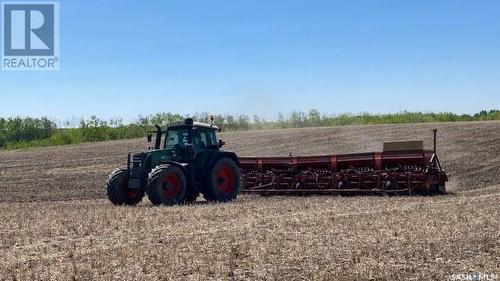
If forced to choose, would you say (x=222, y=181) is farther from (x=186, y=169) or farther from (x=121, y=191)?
(x=121, y=191)

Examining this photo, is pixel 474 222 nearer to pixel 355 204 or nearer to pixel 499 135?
pixel 355 204

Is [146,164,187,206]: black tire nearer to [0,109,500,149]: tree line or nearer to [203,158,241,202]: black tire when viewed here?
[203,158,241,202]: black tire

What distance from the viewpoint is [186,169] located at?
16.2 meters

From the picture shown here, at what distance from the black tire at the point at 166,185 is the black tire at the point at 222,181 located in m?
0.97

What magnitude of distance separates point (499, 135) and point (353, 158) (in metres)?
13.8

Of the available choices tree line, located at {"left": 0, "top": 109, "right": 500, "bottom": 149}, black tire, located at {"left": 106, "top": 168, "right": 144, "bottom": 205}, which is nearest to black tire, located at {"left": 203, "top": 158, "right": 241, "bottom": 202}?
black tire, located at {"left": 106, "top": 168, "right": 144, "bottom": 205}

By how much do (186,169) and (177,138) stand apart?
1122 mm

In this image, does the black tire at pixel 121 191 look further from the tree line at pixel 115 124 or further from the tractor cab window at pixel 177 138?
the tree line at pixel 115 124

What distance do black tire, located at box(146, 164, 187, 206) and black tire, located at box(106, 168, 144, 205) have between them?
118 centimetres

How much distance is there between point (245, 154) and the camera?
3334 centimetres

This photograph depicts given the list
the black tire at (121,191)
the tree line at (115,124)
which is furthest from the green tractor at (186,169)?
the tree line at (115,124)

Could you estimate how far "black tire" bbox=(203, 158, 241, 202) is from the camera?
16641 millimetres

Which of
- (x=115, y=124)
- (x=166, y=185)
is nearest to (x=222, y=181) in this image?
(x=166, y=185)

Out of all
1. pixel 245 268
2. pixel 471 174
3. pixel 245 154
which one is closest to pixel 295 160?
pixel 471 174
